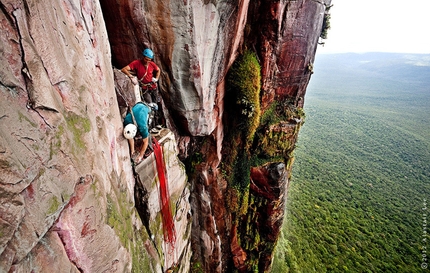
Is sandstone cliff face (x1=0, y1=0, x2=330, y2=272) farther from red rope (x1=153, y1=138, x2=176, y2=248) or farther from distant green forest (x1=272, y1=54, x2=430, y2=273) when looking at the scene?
distant green forest (x1=272, y1=54, x2=430, y2=273)

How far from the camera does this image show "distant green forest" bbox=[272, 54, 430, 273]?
76.8 ft

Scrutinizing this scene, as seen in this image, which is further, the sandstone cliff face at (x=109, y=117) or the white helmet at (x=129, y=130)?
the white helmet at (x=129, y=130)

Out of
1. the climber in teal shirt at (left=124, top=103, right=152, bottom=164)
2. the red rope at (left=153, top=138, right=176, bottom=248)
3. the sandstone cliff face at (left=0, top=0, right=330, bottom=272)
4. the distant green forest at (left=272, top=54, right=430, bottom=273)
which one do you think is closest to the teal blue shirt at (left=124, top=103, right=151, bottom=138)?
the climber in teal shirt at (left=124, top=103, right=152, bottom=164)

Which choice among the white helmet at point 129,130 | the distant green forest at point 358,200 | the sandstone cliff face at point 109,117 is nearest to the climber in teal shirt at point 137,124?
the white helmet at point 129,130

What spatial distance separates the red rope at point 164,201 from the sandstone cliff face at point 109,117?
38cm

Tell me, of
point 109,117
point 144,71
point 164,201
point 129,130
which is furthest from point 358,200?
point 109,117

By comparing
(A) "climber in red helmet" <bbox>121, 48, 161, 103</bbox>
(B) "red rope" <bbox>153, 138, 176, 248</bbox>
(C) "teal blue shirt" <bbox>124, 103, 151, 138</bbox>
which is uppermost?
(A) "climber in red helmet" <bbox>121, 48, 161, 103</bbox>

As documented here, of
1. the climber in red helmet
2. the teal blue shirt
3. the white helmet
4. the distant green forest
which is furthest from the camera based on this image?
the distant green forest

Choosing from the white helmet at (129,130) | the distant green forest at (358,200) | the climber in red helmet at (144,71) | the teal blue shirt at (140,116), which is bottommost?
the distant green forest at (358,200)

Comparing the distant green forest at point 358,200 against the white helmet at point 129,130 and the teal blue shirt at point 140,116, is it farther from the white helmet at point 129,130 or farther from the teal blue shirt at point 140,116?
the white helmet at point 129,130

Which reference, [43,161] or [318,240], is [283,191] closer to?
[43,161]

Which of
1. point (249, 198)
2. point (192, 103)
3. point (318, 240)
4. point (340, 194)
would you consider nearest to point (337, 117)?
point (340, 194)

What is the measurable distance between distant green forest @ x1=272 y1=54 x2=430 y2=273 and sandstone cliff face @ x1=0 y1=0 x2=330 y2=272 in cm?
1530

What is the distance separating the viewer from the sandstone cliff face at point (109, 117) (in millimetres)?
2451
